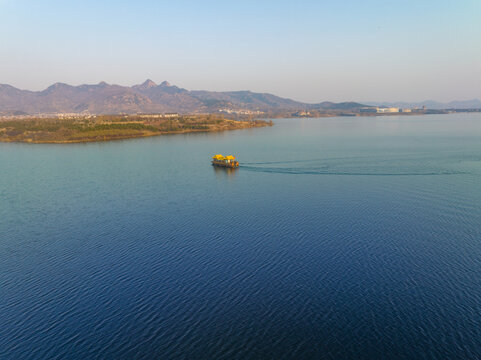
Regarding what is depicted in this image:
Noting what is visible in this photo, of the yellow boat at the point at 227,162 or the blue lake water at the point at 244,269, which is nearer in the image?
the blue lake water at the point at 244,269

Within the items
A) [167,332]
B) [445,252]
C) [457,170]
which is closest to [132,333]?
[167,332]

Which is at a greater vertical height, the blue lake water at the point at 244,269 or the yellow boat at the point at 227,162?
the yellow boat at the point at 227,162

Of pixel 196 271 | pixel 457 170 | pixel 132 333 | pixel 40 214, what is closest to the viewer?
pixel 132 333

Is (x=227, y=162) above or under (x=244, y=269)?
above

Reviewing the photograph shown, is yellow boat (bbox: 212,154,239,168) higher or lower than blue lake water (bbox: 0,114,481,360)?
higher

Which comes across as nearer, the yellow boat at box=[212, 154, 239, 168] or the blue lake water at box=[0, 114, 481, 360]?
the blue lake water at box=[0, 114, 481, 360]

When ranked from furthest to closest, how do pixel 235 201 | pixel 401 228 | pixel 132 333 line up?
1. pixel 235 201
2. pixel 401 228
3. pixel 132 333

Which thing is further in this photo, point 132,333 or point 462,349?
point 132,333

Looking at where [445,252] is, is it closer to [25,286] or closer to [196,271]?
[196,271]
